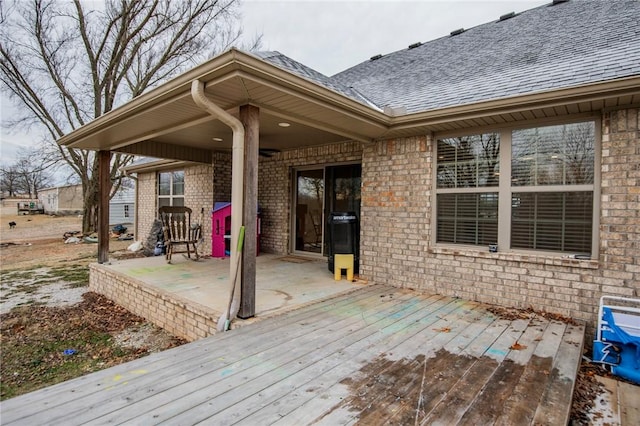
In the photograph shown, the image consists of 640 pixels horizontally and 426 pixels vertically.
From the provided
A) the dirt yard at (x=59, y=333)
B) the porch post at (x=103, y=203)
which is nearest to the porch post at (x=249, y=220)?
the dirt yard at (x=59, y=333)

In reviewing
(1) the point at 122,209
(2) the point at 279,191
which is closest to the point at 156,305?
(2) the point at 279,191

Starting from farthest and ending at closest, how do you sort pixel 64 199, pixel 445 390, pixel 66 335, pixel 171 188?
pixel 64 199 < pixel 171 188 < pixel 66 335 < pixel 445 390

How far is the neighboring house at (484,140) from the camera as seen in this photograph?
3.19 m

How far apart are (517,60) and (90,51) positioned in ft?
52.2

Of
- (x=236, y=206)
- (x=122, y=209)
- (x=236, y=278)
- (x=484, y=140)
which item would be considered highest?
(x=484, y=140)

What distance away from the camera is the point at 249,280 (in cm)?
323

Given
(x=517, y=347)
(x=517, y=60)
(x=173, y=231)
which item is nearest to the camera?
(x=517, y=347)

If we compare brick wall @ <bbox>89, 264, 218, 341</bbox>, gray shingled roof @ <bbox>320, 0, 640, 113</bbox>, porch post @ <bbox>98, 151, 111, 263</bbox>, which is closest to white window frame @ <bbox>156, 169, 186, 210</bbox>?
porch post @ <bbox>98, 151, 111, 263</bbox>

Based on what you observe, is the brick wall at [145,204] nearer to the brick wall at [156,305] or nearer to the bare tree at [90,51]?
the brick wall at [156,305]

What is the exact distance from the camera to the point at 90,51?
13586 millimetres

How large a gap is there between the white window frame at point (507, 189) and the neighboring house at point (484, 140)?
13mm

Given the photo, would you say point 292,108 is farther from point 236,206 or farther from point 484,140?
point 484,140

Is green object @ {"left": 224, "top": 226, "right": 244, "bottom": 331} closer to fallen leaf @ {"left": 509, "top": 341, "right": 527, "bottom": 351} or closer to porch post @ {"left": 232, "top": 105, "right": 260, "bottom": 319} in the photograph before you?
porch post @ {"left": 232, "top": 105, "right": 260, "bottom": 319}

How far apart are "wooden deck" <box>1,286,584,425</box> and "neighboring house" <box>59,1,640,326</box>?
3.24 feet
